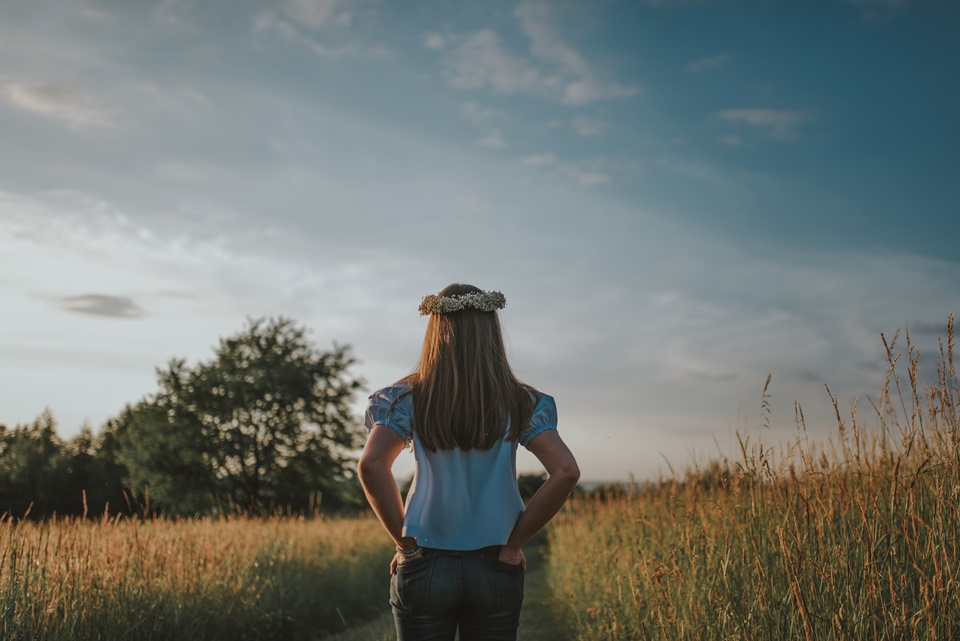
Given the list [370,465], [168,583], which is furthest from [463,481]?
[168,583]

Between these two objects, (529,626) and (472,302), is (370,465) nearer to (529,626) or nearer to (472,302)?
(472,302)

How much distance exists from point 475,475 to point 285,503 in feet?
99.6

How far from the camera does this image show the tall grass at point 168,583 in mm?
5375

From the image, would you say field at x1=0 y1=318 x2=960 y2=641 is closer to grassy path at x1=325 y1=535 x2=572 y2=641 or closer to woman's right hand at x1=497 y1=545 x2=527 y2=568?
grassy path at x1=325 y1=535 x2=572 y2=641

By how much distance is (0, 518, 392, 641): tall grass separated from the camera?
17.6 ft

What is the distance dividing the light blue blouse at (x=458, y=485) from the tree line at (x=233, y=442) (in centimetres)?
2812

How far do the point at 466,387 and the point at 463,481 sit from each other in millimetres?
400

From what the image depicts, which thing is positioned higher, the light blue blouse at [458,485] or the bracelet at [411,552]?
the light blue blouse at [458,485]

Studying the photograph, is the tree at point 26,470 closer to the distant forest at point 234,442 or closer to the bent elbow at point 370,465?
the distant forest at point 234,442

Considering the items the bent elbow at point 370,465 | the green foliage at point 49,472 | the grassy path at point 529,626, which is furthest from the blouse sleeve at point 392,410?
the green foliage at point 49,472

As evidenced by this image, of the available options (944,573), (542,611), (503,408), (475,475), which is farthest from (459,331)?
(542,611)

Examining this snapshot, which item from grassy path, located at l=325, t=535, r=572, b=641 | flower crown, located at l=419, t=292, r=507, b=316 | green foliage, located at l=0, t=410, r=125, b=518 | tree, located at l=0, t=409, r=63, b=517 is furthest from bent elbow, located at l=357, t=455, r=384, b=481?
tree, located at l=0, t=409, r=63, b=517

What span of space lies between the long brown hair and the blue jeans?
47cm

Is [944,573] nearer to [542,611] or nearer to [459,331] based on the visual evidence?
[459,331]
